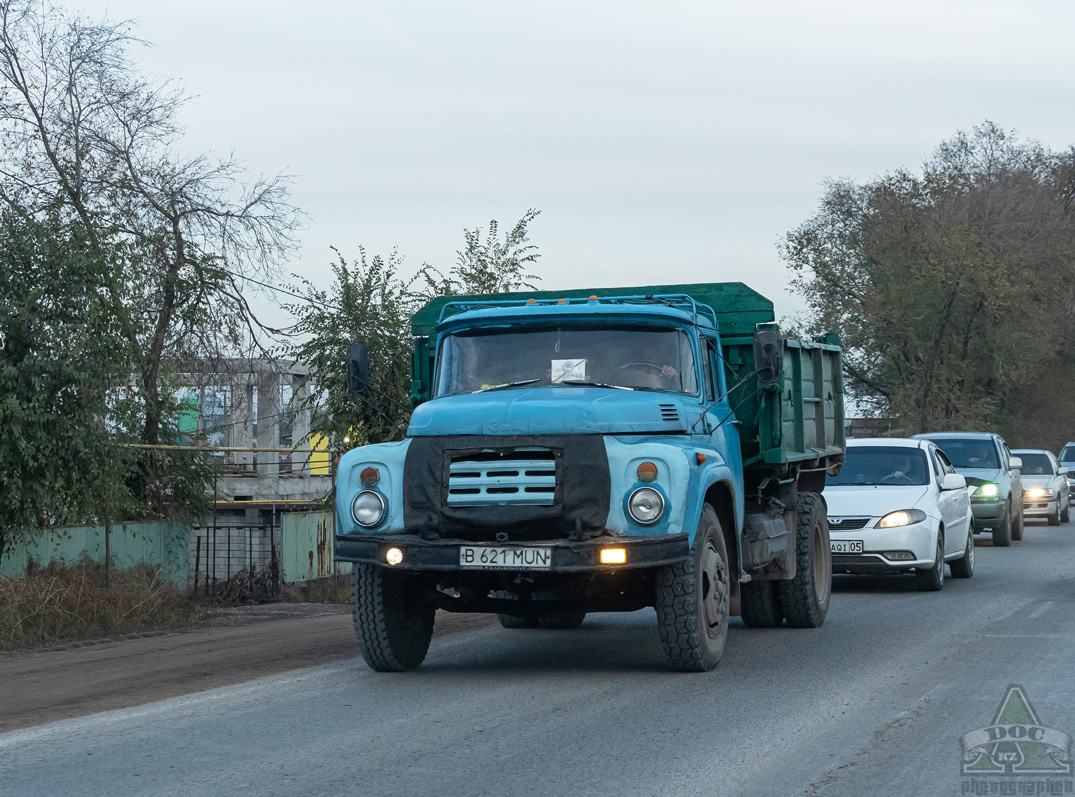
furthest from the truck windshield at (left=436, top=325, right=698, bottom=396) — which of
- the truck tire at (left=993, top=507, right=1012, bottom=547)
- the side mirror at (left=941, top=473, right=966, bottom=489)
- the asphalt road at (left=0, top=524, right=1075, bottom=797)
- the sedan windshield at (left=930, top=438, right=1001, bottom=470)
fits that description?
the sedan windshield at (left=930, top=438, right=1001, bottom=470)

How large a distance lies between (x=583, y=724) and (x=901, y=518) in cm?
809

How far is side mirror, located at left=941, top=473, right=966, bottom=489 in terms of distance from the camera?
15.5m

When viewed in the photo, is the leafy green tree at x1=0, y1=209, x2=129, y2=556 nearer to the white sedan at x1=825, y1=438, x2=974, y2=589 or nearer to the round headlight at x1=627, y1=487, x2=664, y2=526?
the round headlight at x1=627, y1=487, x2=664, y2=526

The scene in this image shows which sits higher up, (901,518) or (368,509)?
(368,509)

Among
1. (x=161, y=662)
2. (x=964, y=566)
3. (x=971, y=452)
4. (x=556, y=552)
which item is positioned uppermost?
(x=971, y=452)

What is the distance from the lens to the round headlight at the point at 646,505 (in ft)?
26.0

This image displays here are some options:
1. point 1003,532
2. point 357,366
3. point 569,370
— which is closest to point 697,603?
point 569,370

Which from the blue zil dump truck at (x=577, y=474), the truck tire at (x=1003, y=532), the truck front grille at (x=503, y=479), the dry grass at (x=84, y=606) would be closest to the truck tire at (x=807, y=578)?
the blue zil dump truck at (x=577, y=474)

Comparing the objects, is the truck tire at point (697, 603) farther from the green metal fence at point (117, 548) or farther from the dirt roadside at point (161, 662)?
the green metal fence at point (117, 548)

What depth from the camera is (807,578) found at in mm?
11367

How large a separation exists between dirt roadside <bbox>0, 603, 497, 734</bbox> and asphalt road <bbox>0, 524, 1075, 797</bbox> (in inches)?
15.5

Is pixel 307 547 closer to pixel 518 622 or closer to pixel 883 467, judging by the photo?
pixel 518 622

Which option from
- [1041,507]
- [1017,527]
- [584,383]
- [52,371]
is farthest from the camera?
[1041,507]

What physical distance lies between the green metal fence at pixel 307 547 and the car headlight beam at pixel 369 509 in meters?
8.78
